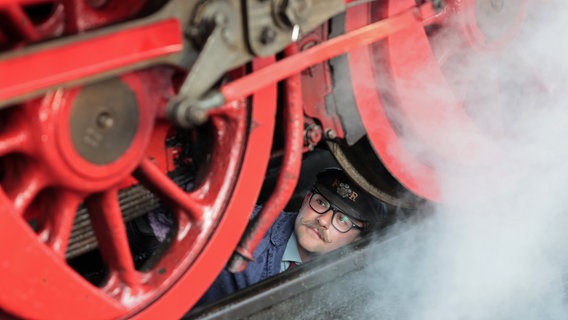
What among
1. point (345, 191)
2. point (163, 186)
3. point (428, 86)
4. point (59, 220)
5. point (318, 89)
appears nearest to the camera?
point (59, 220)

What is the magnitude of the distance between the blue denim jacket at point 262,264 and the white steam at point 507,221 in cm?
44

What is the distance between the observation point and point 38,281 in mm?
1326

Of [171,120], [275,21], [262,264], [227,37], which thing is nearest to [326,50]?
[275,21]

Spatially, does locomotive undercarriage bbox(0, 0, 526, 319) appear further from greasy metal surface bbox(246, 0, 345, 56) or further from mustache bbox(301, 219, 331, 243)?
mustache bbox(301, 219, 331, 243)

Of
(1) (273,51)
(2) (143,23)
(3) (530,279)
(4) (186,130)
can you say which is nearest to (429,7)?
(1) (273,51)

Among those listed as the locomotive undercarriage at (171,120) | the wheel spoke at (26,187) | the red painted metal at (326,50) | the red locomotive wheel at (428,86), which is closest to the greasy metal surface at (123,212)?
the locomotive undercarriage at (171,120)

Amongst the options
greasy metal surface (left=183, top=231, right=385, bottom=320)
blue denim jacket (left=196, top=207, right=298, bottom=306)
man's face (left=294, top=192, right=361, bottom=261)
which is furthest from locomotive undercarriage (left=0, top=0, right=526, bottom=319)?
blue denim jacket (left=196, top=207, right=298, bottom=306)

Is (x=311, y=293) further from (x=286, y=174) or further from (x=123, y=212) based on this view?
(x=123, y=212)

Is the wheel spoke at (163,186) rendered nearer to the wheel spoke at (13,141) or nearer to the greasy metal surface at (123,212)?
the greasy metal surface at (123,212)

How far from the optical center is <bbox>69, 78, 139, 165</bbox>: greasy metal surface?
1341 millimetres

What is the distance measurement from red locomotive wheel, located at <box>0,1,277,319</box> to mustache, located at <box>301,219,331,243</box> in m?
0.79

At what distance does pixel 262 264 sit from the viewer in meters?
2.53

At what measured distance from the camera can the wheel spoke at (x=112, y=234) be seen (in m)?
1.49

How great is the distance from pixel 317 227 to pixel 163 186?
1.04 m
